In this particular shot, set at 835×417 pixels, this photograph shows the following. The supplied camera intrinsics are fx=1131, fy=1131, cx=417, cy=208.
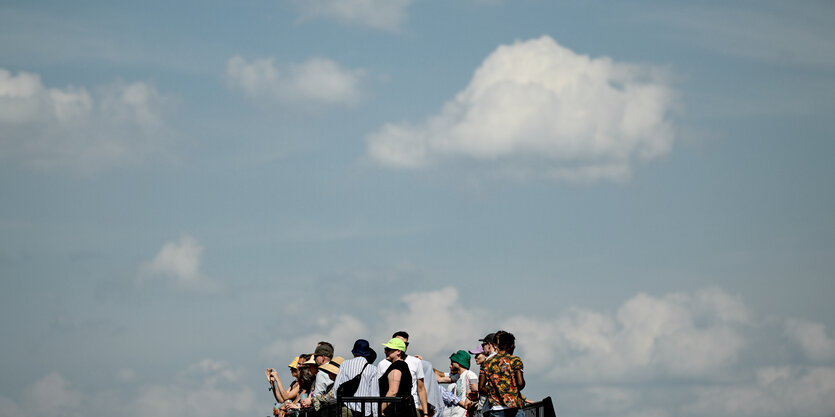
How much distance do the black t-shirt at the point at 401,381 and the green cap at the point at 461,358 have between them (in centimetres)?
399

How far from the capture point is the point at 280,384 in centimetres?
1631

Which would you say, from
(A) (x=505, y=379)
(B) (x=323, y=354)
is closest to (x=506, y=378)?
(A) (x=505, y=379)

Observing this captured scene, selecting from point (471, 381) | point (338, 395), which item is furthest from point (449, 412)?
point (338, 395)

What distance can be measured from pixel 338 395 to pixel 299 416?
1611mm

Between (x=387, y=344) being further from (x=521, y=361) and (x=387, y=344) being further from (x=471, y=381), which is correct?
(x=471, y=381)

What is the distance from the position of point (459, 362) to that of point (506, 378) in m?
3.38

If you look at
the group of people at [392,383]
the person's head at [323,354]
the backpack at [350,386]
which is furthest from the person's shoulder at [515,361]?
the person's head at [323,354]

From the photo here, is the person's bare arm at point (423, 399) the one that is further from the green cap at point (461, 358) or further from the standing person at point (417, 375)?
the green cap at point (461, 358)

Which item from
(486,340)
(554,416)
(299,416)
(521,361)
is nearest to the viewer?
(554,416)

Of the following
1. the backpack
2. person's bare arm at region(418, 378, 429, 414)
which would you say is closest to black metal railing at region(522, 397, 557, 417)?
person's bare arm at region(418, 378, 429, 414)

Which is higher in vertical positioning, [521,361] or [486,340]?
[486,340]

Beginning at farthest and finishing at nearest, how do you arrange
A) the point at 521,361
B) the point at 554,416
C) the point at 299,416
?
the point at 299,416 < the point at 521,361 < the point at 554,416

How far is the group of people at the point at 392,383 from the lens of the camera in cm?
1363

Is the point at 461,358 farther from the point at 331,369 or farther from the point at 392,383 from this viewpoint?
the point at 392,383
